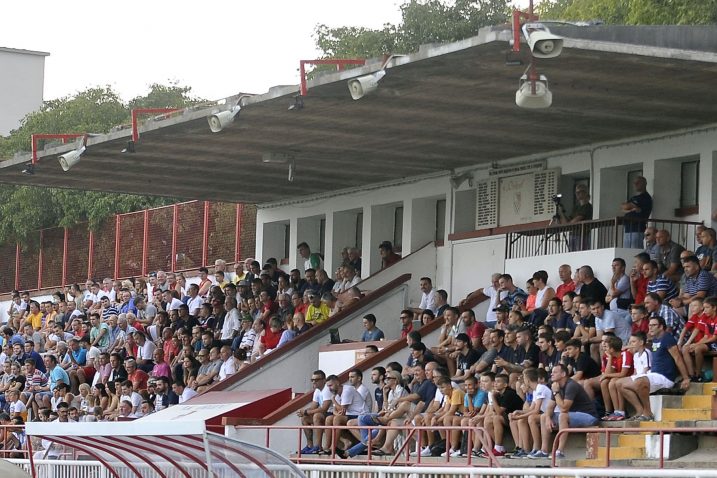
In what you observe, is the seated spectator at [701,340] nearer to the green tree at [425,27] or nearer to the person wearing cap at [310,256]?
the person wearing cap at [310,256]

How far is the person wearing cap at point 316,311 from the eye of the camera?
91.0ft

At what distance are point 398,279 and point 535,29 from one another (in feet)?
38.5

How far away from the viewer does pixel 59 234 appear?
148 ft

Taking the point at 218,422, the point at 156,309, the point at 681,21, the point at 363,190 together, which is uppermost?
the point at 681,21

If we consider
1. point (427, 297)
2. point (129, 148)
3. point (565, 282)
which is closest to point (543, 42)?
point (565, 282)

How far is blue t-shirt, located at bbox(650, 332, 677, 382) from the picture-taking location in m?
18.1

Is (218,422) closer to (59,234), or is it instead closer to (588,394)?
(588,394)

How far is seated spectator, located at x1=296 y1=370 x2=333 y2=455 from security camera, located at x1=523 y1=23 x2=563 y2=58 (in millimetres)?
6484

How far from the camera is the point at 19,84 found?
64.9 metres

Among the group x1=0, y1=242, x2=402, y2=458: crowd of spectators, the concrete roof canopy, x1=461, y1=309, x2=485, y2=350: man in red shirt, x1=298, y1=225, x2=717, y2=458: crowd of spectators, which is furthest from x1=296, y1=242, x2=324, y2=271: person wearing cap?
x1=461, y1=309, x2=485, y2=350: man in red shirt

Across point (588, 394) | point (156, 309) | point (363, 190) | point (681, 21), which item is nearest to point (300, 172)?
point (363, 190)

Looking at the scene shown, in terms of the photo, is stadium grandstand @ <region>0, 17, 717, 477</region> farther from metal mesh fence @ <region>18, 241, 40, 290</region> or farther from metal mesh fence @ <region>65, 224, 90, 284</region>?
metal mesh fence @ <region>18, 241, 40, 290</region>

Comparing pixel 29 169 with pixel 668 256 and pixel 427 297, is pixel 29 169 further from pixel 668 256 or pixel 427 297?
pixel 668 256

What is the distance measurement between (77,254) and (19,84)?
75.5 ft
